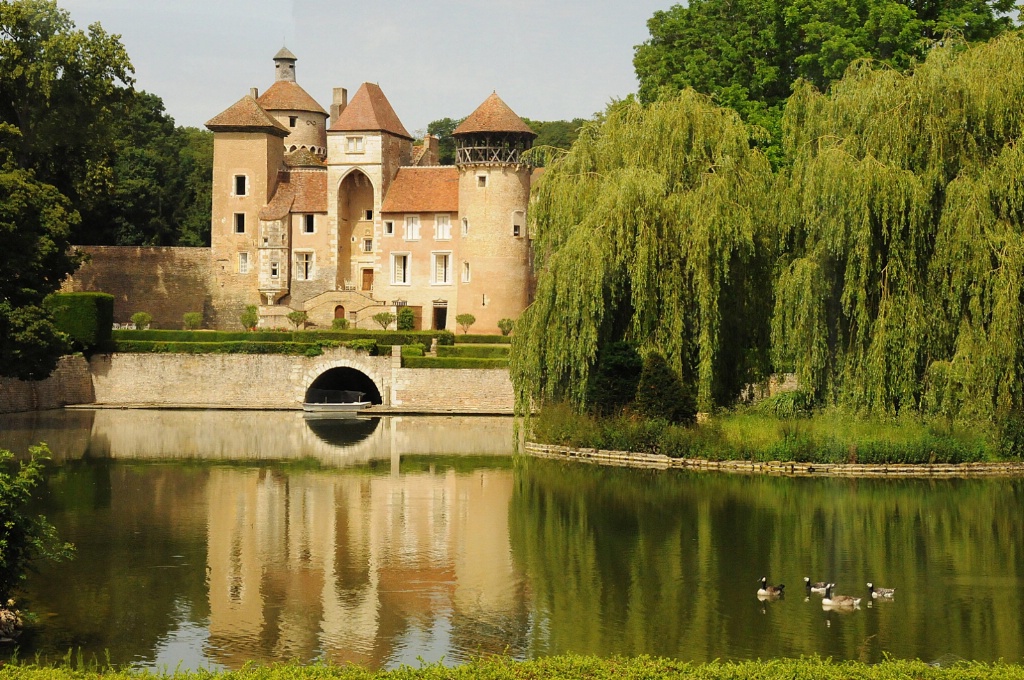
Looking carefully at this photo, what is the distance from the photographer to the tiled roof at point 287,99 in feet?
215

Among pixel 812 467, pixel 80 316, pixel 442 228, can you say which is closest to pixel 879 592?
pixel 812 467

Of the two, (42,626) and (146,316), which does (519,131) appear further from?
(42,626)

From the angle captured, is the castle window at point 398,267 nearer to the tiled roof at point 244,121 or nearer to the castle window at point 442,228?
the castle window at point 442,228

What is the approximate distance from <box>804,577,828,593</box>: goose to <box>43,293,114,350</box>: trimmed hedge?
110 feet

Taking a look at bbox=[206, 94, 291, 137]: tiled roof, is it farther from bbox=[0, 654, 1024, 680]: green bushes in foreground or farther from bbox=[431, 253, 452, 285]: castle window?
bbox=[0, 654, 1024, 680]: green bushes in foreground

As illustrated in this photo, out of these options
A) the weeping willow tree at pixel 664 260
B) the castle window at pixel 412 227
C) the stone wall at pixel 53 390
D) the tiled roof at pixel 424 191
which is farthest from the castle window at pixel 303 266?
the weeping willow tree at pixel 664 260

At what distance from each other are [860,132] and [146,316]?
35.5m

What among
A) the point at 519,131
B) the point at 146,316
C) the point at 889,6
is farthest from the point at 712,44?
the point at 146,316

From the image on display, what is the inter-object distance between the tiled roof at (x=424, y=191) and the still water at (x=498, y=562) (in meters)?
27.4

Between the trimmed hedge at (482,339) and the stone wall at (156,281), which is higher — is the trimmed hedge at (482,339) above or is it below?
below

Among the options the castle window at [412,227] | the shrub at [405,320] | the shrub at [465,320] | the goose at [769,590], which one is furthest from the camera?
the castle window at [412,227]

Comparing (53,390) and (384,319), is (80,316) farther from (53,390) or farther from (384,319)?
(384,319)

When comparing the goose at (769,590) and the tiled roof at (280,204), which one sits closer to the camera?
the goose at (769,590)

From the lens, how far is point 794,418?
92.3ft
